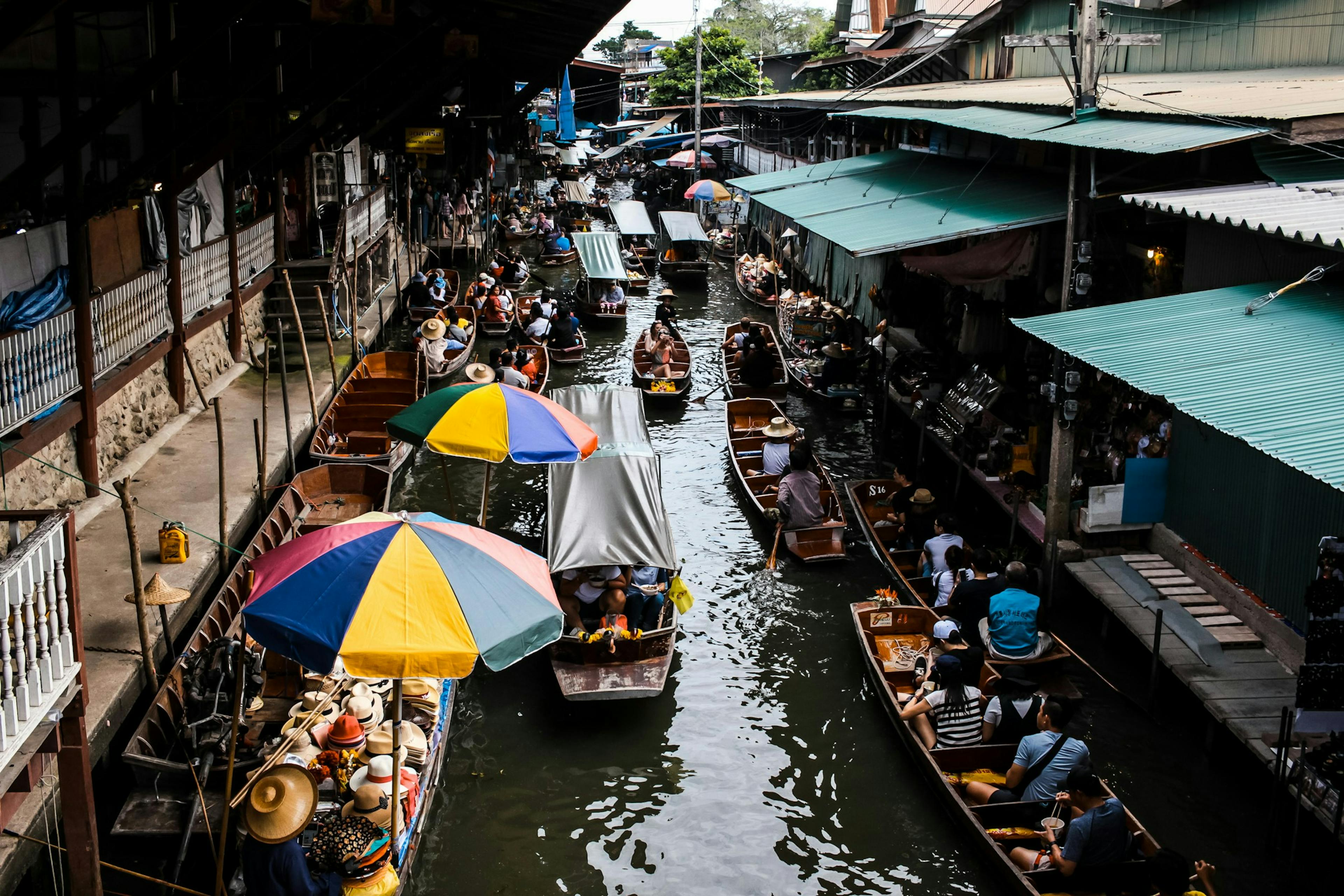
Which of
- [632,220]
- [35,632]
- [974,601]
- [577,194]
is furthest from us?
[577,194]

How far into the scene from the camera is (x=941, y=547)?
11.8 metres

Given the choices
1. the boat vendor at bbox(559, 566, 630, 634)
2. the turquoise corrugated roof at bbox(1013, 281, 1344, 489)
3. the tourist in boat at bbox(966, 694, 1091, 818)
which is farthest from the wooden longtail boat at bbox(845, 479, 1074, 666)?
the boat vendor at bbox(559, 566, 630, 634)

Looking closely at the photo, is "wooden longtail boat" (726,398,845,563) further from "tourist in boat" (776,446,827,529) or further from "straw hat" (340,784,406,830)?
"straw hat" (340,784,406,830)

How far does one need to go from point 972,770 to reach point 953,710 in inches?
19.0

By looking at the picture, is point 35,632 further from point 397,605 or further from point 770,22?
point 770,22

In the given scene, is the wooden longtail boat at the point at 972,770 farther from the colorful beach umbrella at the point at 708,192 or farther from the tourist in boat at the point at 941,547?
the colorful beach umbrella at the point at 708,192

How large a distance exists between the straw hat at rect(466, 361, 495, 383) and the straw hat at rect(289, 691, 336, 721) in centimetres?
893

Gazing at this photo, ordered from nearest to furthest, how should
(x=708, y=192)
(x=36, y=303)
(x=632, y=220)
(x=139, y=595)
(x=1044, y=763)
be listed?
1. (x=1044, y=763)
2. (x=139, y=595)
3. (x=36, y=303)
4. (x=632, y=220)
5. (x=708, y=192)

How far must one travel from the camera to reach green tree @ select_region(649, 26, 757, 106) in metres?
54.9

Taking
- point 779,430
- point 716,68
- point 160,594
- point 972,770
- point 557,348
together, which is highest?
point 716,68

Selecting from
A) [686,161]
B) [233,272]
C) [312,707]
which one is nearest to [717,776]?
[312,707]

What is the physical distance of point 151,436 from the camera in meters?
13.9

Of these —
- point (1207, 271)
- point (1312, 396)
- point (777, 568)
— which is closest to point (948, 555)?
point (777, 568)

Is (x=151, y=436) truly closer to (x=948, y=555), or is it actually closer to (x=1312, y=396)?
(x=948, y=555)
